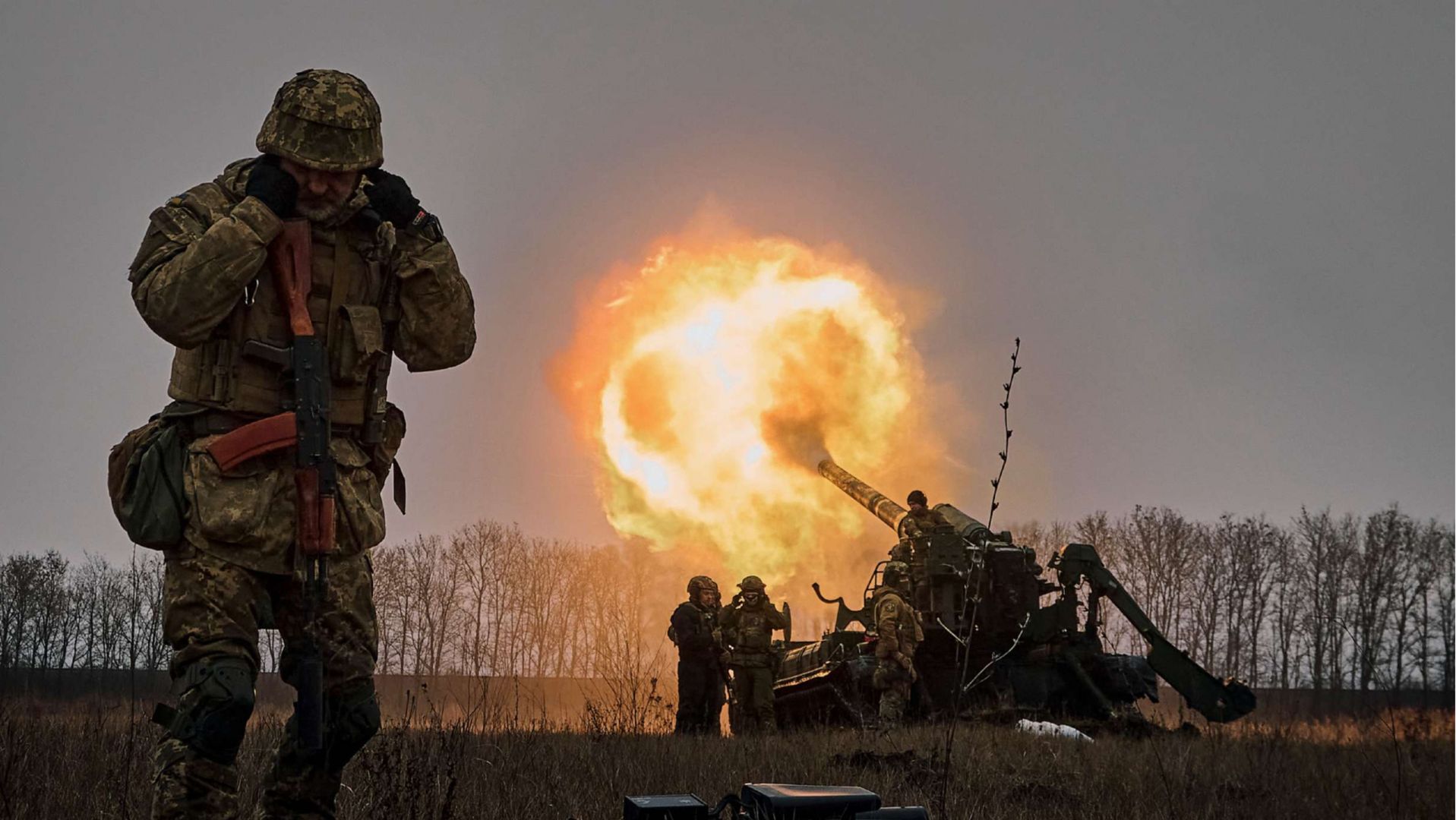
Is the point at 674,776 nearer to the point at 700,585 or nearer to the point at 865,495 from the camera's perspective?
the point at 700,585

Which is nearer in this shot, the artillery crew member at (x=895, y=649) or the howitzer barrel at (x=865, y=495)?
the artillery crew member at (x=895, y=649)

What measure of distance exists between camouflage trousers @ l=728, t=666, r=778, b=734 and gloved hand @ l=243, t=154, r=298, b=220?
506 inches

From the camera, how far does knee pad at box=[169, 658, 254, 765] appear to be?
12.6ft

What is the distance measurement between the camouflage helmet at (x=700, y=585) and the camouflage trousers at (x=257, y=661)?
1150 cm

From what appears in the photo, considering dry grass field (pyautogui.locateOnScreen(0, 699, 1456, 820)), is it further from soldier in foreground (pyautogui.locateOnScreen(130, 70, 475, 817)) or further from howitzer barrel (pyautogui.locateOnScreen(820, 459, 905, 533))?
howitzer barrel (pyautogui.locateOnScreen(820, 459, 905, 533))

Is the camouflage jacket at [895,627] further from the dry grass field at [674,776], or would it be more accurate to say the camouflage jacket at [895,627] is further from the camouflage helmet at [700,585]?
the dry grass field at [674,776]

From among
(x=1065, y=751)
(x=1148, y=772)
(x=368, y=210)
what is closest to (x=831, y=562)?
(x=1065, y=751)

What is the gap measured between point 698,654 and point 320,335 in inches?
470

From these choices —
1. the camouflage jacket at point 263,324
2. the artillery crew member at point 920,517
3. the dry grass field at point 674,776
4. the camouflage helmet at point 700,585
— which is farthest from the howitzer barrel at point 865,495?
the camouflage jacket at point 263,324

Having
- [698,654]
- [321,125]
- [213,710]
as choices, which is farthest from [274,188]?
[698,654]

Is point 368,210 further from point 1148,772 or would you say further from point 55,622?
point 55,622

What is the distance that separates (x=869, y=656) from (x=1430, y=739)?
6.29 meters

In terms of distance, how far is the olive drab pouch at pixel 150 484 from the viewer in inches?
158

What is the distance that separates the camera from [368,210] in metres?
4.44
